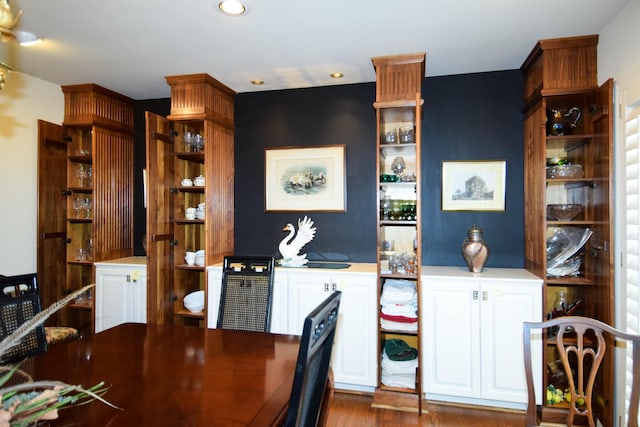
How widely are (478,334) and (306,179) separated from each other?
1.93 metres

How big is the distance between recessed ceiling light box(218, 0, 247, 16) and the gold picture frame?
4.69 feet

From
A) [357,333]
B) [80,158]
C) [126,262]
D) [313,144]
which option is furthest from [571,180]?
[80,158]

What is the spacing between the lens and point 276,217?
138 inches

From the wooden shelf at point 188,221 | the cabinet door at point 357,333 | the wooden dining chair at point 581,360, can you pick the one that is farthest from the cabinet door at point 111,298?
the wooden dining chair at point 581,360

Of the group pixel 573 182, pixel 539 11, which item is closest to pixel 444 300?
pixel 573 182

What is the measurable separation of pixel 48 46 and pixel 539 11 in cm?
333

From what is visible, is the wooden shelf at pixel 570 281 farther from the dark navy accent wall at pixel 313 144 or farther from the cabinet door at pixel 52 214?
the cabinet door at pixel 52 214

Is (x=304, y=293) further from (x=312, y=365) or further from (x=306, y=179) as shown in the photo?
(x=312, y=365)

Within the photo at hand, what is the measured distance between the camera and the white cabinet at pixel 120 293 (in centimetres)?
329

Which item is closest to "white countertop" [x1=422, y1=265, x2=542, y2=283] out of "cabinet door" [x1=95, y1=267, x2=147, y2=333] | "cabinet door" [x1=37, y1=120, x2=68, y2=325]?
"cabinet door" [x1=95, y1=267, x2=147, y2=333]

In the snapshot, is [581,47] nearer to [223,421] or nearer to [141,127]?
[223,421]

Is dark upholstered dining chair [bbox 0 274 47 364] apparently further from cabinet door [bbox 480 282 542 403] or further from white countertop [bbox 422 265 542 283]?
cabinet door [bbox 480 282 542 403]

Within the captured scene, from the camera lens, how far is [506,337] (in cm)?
256

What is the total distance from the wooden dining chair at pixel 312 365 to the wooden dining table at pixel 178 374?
14 centimetres
